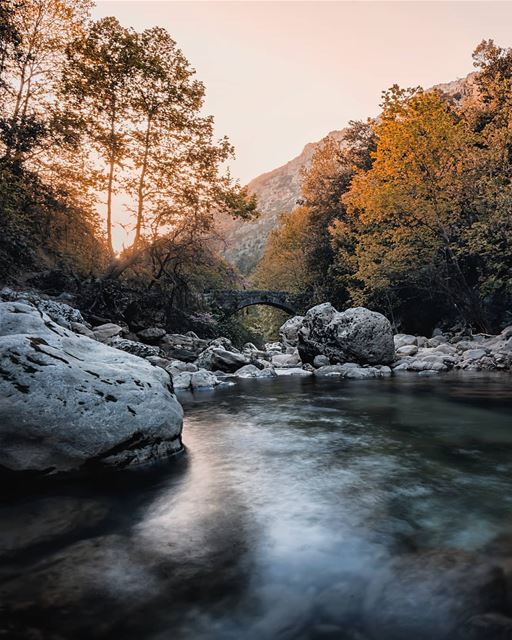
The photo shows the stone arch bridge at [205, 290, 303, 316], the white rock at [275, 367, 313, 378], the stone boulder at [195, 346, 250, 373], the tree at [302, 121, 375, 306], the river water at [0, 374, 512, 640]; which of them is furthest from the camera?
the tree at [302, 121, 375, 306]

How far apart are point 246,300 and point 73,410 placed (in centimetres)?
2964

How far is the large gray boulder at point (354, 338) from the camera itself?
1769 centimetres

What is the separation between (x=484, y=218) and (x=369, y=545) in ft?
68.1

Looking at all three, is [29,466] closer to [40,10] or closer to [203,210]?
[203,210]

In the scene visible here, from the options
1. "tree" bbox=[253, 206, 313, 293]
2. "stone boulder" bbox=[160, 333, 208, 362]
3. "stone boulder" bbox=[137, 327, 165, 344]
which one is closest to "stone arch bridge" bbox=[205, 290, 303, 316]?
"tree" bbox=[253, 206, 313, 293]

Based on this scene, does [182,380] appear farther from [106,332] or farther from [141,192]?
[141,192]

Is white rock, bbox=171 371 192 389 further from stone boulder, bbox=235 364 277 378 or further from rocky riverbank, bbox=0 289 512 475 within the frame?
rocky riverbank, bbox=0 289 512 475

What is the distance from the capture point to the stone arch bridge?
95.9 ft

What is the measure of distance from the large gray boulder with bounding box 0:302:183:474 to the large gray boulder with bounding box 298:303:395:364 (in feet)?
42.2

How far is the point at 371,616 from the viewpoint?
2381mm

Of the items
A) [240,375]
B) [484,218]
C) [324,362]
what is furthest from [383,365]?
[484,218]

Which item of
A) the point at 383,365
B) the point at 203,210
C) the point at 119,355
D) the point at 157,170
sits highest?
the point at 157,170

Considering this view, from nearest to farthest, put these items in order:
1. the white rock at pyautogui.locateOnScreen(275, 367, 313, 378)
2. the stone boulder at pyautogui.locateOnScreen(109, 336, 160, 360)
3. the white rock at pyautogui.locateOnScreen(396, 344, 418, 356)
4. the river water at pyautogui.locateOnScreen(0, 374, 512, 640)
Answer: the river water at pyautogui.locateOnScreen(0, 374, 512, 640), the stone boulder at pyautogui.locateOnScreen(109, 336, 160, 360), the white rock at pyautogui.locateOnScreen(275, 367, 313, 378), the white rock at pyautogui.locateOnScreen(396, 344, 418, 356)

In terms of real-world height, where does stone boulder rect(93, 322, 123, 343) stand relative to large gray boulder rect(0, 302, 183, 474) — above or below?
above
